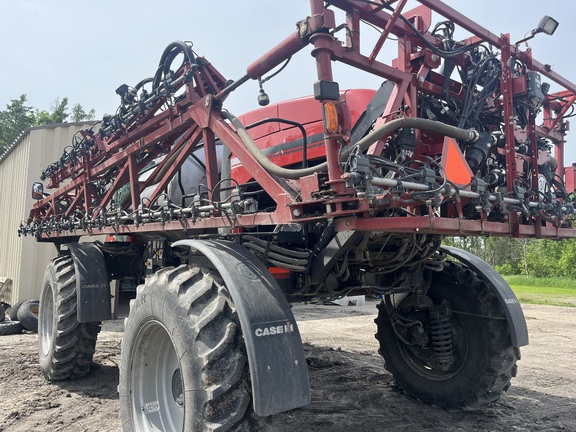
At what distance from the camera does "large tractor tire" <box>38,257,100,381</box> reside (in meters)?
5.09

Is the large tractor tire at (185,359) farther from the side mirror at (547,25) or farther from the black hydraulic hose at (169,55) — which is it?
the side mirror at (547,25)

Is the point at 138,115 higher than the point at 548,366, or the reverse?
the point at 138,115

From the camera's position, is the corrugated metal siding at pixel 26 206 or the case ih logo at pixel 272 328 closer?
the case ih logo at pixel 272 328

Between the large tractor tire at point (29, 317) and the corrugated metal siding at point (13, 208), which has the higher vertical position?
the corrugated metal siding at point (13, 208)

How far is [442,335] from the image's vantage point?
4359mm

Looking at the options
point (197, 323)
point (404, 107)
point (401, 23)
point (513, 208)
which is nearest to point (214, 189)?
point (197, 323)

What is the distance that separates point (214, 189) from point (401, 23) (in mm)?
1743

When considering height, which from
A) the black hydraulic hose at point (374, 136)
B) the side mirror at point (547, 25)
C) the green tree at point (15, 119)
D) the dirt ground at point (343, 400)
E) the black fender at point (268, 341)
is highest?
the green tree at point (15, 119)

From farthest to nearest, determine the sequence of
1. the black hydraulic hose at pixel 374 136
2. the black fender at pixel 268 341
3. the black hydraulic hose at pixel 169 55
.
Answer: the black hydraulic hose at pixel 169 55, the black hydraulic hose at pixel 374 136, the black fender at pixel 268 341

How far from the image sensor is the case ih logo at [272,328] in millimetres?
2594

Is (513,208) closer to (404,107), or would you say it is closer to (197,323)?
(404,107)

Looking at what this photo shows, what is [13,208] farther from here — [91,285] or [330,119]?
[330,119]

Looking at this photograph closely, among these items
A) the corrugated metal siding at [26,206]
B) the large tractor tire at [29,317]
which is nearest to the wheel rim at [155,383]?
the large tractor tire at [29,317]

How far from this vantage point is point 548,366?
6.61 metres
